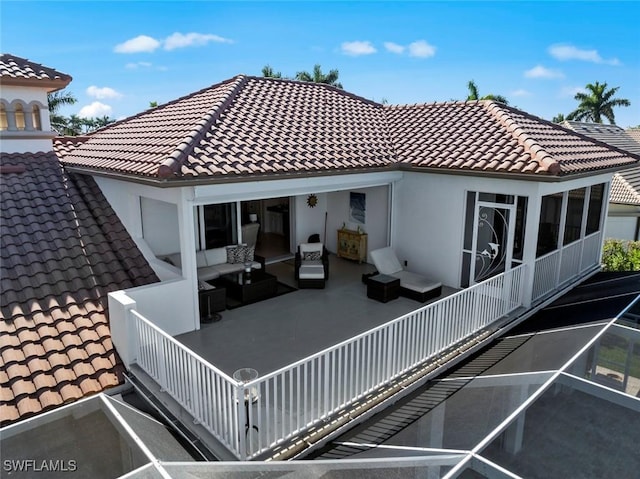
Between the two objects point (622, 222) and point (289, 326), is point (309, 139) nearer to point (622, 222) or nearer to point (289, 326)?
point (289, 326)

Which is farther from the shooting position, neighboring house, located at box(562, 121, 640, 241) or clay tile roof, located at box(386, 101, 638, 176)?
neighboring house, located at box(562, 121, 640, 241)

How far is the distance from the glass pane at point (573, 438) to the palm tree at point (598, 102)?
62.9 metres

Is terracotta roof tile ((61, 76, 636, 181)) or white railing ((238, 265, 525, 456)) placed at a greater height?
terracotta roof tile ((61, 76, 636, 181))

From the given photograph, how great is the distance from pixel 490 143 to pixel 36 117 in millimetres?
12354

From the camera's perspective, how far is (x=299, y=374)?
6.15 meters

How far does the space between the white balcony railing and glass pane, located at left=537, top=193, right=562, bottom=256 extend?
3675mm

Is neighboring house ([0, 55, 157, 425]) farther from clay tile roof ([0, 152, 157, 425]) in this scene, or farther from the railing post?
the railing post

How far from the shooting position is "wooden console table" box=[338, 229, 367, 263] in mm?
14031

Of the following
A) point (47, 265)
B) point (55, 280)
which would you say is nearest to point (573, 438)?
point (55, 280)

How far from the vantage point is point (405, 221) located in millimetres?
12695

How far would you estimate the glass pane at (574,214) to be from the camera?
1318cm

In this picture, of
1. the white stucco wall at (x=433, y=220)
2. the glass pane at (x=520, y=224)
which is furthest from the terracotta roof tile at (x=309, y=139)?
the glass pane at (x=520, y=224)

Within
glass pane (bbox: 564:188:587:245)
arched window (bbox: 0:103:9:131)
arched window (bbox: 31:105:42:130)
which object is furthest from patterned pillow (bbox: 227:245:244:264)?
glass pane (bbox: 564:188:587:245)

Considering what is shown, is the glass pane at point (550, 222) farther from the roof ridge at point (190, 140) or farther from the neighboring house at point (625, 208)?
the neighboring house at point (625, 208)
